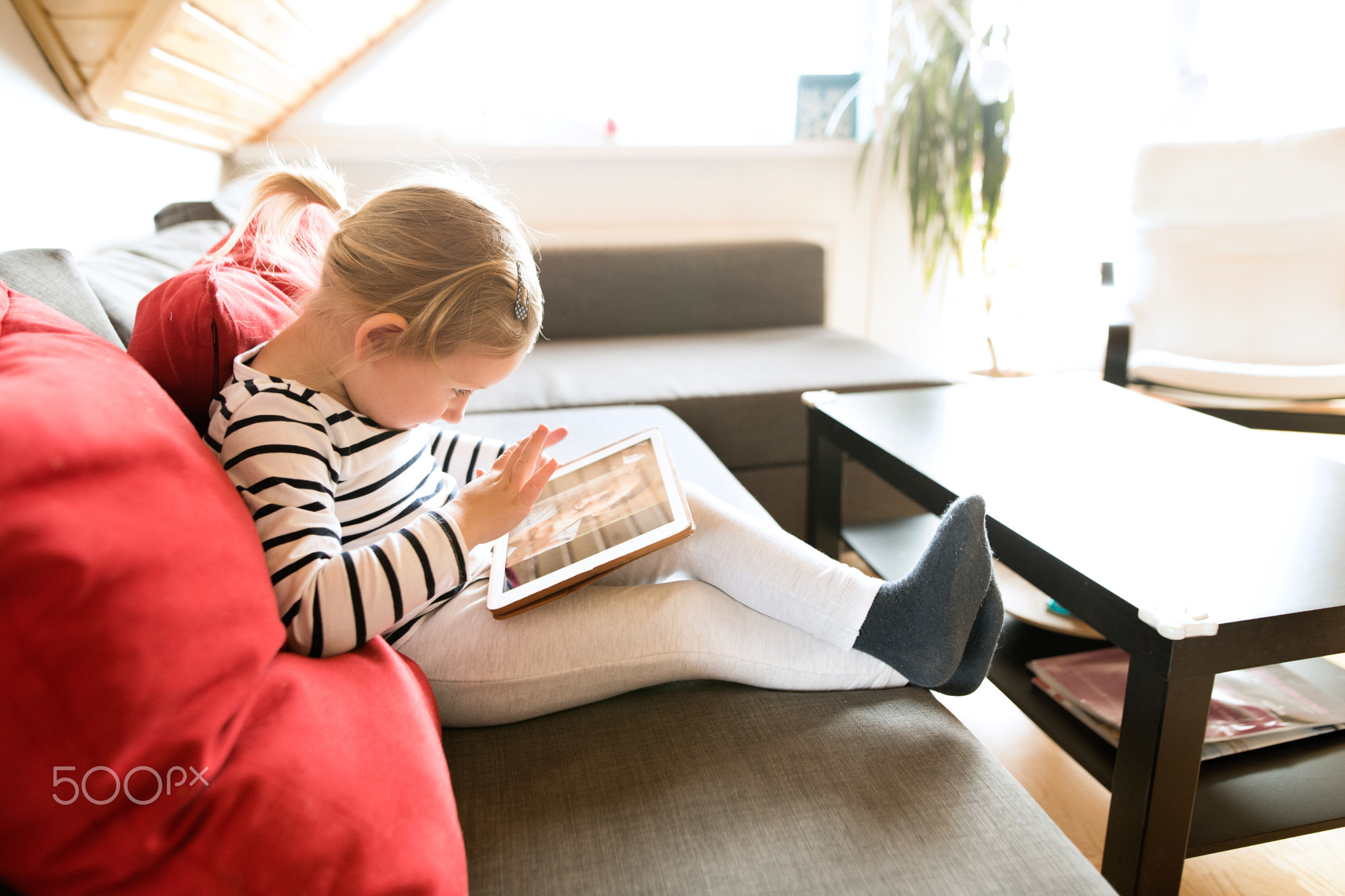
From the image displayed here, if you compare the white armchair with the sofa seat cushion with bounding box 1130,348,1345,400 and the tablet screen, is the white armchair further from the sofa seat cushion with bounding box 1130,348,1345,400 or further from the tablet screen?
the tablet screen

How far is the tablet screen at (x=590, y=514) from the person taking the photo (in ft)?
2.72

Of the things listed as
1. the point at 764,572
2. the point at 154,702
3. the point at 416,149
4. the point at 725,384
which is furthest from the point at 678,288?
the point at 154,702

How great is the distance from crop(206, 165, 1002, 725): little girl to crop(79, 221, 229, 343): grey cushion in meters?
0.32

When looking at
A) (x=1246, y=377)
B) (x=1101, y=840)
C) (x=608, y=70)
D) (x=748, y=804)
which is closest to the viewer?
(x=748, y=804)

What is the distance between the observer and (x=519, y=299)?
0.79 metres

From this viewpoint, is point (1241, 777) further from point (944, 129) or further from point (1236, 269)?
point (944, 129)

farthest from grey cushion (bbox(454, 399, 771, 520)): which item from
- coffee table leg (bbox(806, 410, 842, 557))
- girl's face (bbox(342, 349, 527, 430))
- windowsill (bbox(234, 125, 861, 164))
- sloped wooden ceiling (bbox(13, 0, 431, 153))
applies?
windowsill (bbox(234, 125, 861, 164))

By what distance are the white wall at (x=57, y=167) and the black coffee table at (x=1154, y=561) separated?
134cm

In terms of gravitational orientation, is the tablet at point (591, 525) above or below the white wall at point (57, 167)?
Result: below

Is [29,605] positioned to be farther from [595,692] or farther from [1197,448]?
[1197,448]

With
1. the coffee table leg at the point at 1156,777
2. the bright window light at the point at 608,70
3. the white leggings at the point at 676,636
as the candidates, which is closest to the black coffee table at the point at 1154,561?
the coffee table leg at the point at 1156,777

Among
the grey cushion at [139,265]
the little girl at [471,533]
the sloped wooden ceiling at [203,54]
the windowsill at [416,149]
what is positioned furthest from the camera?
the windowsill at [416,149]

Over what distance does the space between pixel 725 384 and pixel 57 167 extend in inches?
50.0

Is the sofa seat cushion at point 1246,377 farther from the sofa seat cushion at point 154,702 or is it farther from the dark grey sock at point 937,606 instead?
the sofa seat cushion at point 154,702
